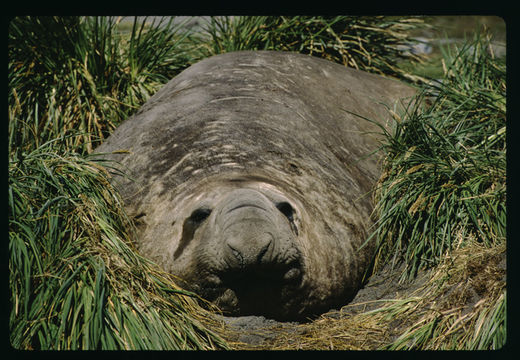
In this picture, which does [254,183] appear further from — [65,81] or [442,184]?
[65,81]

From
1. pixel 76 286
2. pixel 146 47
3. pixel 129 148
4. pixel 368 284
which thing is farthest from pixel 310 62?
pixel 76 286

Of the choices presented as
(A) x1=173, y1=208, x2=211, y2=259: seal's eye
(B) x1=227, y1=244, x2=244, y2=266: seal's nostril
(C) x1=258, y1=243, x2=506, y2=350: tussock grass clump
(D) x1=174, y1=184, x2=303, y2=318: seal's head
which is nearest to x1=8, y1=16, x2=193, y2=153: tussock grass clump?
(A) x1=173, y1=208, x2=211, y2=259: seal's eye

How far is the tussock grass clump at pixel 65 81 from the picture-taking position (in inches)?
207

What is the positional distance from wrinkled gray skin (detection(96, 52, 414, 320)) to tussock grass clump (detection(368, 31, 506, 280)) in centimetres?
17

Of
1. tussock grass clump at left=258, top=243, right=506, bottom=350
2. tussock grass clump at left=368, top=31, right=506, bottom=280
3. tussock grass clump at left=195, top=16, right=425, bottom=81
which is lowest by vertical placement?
tussock grass clump at left=258, top=243, right=506, bottom=350

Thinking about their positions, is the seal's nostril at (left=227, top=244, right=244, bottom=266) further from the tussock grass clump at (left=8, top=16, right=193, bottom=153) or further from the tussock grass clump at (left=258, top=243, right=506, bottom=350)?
the tussock grass clump at (left=8, top=16, right=193, bottom=153)

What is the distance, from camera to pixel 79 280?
3.01 metres

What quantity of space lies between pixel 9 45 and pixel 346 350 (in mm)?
3670

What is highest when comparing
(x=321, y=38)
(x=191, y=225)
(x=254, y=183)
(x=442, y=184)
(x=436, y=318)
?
(x=321, y=38)

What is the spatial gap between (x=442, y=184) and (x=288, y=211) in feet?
3.60

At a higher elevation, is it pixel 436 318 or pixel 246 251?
pixel 246 251

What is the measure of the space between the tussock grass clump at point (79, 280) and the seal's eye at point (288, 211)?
0.61 meters

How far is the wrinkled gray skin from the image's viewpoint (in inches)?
125

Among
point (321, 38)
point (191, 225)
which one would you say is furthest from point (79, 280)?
point (321, 38)
